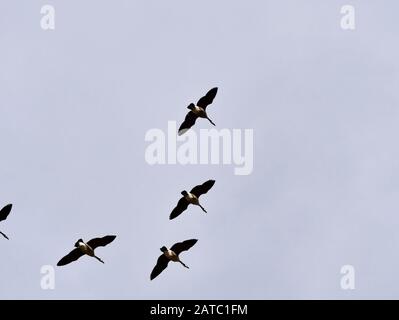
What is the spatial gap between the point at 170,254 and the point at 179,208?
3.19 metres

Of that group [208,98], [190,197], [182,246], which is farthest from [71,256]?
[208,98]

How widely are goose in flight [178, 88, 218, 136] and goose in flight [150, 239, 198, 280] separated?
7.90 metres

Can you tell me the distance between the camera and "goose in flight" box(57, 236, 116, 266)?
78.4m

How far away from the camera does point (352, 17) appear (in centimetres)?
8394

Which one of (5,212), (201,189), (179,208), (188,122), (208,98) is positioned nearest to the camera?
(5,212)

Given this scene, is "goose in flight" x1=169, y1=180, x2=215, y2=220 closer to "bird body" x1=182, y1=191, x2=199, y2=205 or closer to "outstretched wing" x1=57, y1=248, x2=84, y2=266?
"bird body" x1=182, y1=191, x2=199, y2=205

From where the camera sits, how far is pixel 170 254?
79125mm

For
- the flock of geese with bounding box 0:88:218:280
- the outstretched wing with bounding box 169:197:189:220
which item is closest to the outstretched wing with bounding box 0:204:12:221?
the flock of geese with bounding box 0:88:218:280

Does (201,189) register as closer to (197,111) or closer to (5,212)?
(197,111)
